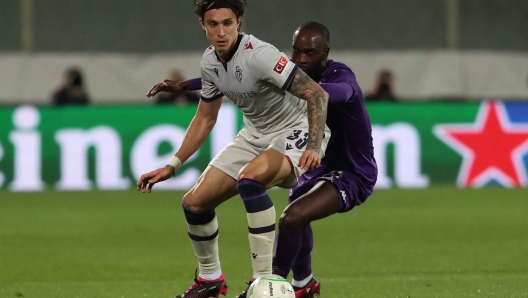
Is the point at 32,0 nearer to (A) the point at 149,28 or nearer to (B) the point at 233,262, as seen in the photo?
(A) the point at 149,28

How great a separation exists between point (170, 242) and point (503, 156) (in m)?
6.61

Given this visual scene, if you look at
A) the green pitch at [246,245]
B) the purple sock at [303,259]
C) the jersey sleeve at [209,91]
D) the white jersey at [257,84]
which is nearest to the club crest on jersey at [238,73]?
the white jersey at [257,84]

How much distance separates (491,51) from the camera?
17.2 meters

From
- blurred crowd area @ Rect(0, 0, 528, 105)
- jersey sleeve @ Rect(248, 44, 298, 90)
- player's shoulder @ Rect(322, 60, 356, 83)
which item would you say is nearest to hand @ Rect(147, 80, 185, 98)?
jersey sleeve @ Rect(248, 44, 298, 90)

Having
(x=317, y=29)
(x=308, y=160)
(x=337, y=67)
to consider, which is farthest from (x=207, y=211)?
(x=317, y=29)

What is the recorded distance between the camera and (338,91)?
584 cm

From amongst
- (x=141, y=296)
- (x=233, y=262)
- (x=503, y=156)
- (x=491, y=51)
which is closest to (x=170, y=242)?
(x=233, y=262)

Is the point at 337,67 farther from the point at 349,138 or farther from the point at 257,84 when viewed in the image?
the point at 257,84

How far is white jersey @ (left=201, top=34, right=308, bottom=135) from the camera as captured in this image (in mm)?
5633

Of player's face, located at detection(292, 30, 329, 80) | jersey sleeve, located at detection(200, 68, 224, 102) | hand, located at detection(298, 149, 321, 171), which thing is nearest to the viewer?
hand, located at detection(298, 149, 321, 171)

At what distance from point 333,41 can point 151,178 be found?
11.5 metres

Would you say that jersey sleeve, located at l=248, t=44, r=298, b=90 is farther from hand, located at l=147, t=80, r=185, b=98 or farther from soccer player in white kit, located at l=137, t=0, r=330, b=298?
hand, located at l=147, t=80, r=185, b=98

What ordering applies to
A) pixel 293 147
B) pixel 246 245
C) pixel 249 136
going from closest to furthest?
pixel 293 147 → pixel 249 136 → pixel 246 245

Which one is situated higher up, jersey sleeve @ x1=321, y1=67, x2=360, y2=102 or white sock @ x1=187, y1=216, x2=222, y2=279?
jersey sleeve @ x1=321, y1=67, x2=360, y2=102
